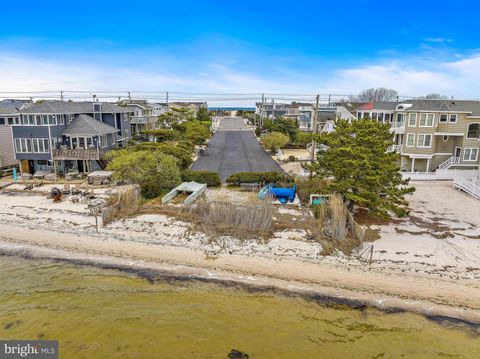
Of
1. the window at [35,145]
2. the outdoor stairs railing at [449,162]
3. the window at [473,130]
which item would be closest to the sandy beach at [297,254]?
the window at [35,145]

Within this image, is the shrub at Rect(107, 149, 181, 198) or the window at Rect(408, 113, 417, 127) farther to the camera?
the window at Rect(408, 113, 417, 127)

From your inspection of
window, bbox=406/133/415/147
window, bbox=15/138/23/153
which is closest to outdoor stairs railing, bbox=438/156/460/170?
window, bbox=406/133/415/147

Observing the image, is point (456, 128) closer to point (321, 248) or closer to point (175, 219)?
point (321, 248)

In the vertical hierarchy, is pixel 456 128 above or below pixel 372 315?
above

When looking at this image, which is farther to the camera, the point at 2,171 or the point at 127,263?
the point at 2,171

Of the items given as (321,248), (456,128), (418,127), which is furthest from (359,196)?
(456,128)

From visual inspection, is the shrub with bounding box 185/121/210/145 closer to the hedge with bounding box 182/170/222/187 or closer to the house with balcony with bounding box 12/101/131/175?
the house with balcony with bounding box 12/101/131/175

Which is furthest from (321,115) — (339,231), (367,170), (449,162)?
(339,231)

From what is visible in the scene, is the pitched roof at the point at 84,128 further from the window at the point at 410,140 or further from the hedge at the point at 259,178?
the window at the point at 410,140
